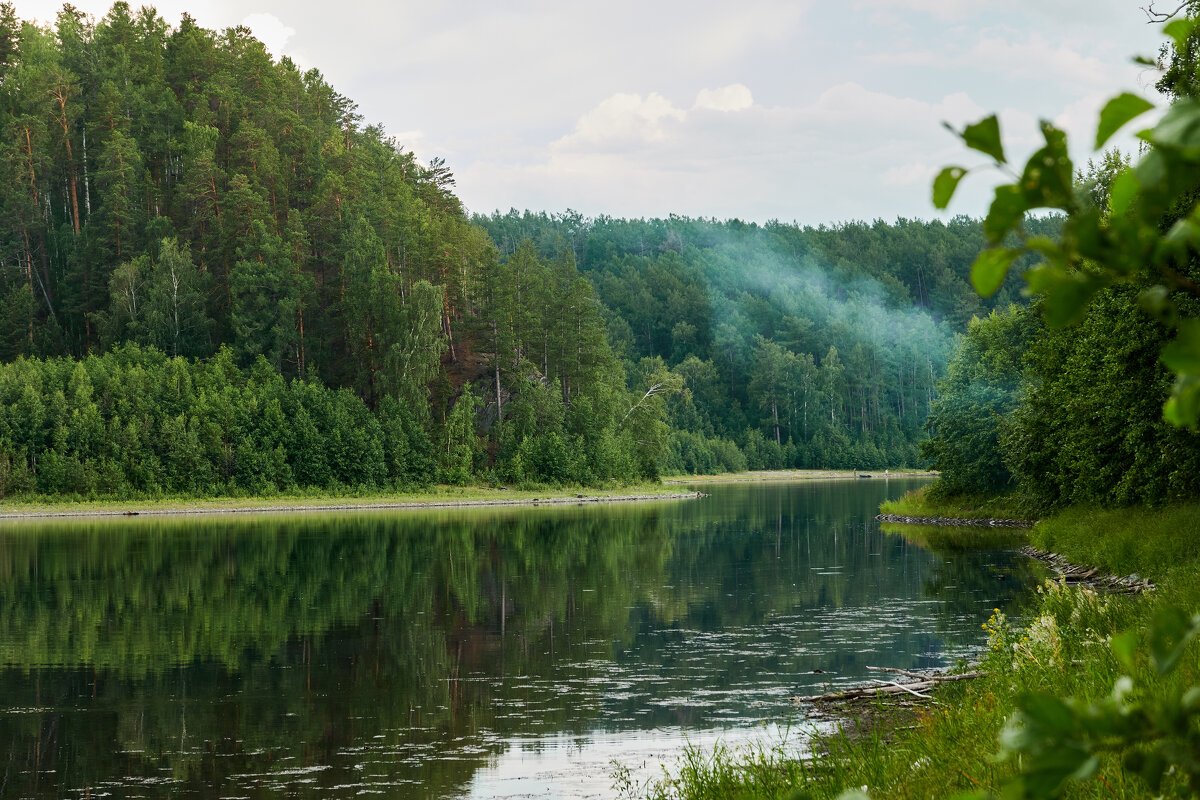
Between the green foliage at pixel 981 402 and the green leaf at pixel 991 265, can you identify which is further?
the green foliage at pixel 981 402

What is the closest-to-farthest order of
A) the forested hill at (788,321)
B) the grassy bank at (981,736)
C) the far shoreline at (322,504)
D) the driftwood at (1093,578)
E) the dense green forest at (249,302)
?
the grassy bank at (981,736) → the driftwood at (1093,578) → the far shoreline at (322,504) → the dense green forest at (249,302) → the forested hill at (788,321)

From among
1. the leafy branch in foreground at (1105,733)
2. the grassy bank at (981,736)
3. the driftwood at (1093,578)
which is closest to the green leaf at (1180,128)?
the leafy branch in foreground at (1105,733)

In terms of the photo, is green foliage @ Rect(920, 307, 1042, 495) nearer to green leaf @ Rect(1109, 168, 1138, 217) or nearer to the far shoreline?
the far shoreline

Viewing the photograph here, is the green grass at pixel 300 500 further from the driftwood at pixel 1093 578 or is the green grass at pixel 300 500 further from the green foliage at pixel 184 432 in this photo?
the driftwood at pixel 1093 578

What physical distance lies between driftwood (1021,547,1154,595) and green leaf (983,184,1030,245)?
16394 mm

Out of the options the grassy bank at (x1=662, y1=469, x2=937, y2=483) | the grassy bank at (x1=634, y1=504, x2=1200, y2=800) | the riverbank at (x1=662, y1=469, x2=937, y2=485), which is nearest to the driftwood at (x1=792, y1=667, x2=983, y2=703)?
the grassy bank at (x1=634, y1=504, x2=1200, y2=800)

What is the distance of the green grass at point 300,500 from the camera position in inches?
2591

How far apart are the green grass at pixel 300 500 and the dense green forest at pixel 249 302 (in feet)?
4.29

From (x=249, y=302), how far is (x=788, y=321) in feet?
308

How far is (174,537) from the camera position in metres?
46.0

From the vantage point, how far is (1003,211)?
1.55 meters

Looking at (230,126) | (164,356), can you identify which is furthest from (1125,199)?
(230,126)

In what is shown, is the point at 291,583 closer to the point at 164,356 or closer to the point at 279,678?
the point at 279,678

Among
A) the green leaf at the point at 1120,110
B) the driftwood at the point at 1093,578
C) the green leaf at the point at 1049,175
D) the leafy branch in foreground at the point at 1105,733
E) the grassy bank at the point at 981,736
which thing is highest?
the green leaf at the point at 1120,110
